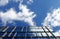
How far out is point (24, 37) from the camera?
31312 mm

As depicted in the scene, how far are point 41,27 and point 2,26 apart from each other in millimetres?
7637

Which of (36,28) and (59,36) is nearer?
(59,36)

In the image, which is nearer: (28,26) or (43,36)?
(43,36)

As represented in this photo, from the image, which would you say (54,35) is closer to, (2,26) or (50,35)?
(50,35)

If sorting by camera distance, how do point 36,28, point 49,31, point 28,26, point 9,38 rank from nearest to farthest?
point 9,38 < point 49,31 < point 36,28 < point 28,26

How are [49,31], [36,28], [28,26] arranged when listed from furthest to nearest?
[28,26] < [36,28] < [49,31]

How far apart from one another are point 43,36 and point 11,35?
4963 millimetres

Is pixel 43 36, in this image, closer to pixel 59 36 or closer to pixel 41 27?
pixel 59 36

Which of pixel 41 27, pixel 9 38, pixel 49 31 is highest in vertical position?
pixel 41 27

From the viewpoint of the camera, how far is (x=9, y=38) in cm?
3030

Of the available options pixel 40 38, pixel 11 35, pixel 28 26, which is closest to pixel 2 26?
pixel 28 26

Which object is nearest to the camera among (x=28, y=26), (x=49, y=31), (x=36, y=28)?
(x=49, y=31)

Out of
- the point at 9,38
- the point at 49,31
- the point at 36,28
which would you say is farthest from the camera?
the point at 36,28

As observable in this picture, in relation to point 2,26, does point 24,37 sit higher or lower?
lower
